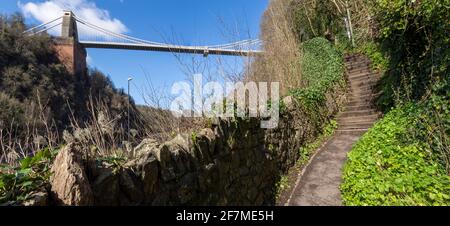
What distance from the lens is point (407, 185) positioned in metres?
2.46

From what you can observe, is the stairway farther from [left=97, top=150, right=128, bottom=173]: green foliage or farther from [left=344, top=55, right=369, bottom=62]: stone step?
[left=97, top=150, right=128, bottom=173]: green foliage

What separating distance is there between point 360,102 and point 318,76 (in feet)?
5.56

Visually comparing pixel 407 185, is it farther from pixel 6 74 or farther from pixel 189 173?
pixel 6 74

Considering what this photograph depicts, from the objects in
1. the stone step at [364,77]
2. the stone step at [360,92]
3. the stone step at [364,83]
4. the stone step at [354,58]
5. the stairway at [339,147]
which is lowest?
the stairway at [339,147]

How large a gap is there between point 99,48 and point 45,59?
432 inches

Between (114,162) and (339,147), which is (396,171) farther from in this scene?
(339,147)

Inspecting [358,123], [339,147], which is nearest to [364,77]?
[358,123]

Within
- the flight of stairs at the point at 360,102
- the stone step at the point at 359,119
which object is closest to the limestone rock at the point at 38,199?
the flight of stairs at the point at 360,102

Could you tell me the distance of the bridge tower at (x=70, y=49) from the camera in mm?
28266

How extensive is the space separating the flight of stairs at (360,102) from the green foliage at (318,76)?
458mm

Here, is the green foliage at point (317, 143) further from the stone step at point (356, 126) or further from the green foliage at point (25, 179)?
the green foliage at point (25, 179)

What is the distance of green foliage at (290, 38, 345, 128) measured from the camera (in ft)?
21.6

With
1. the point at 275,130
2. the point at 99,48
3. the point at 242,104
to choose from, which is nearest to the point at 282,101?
the point at 275,130

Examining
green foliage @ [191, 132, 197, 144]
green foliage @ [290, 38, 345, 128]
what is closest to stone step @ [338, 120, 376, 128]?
green foliage @ [290, 38, 345, 128]
